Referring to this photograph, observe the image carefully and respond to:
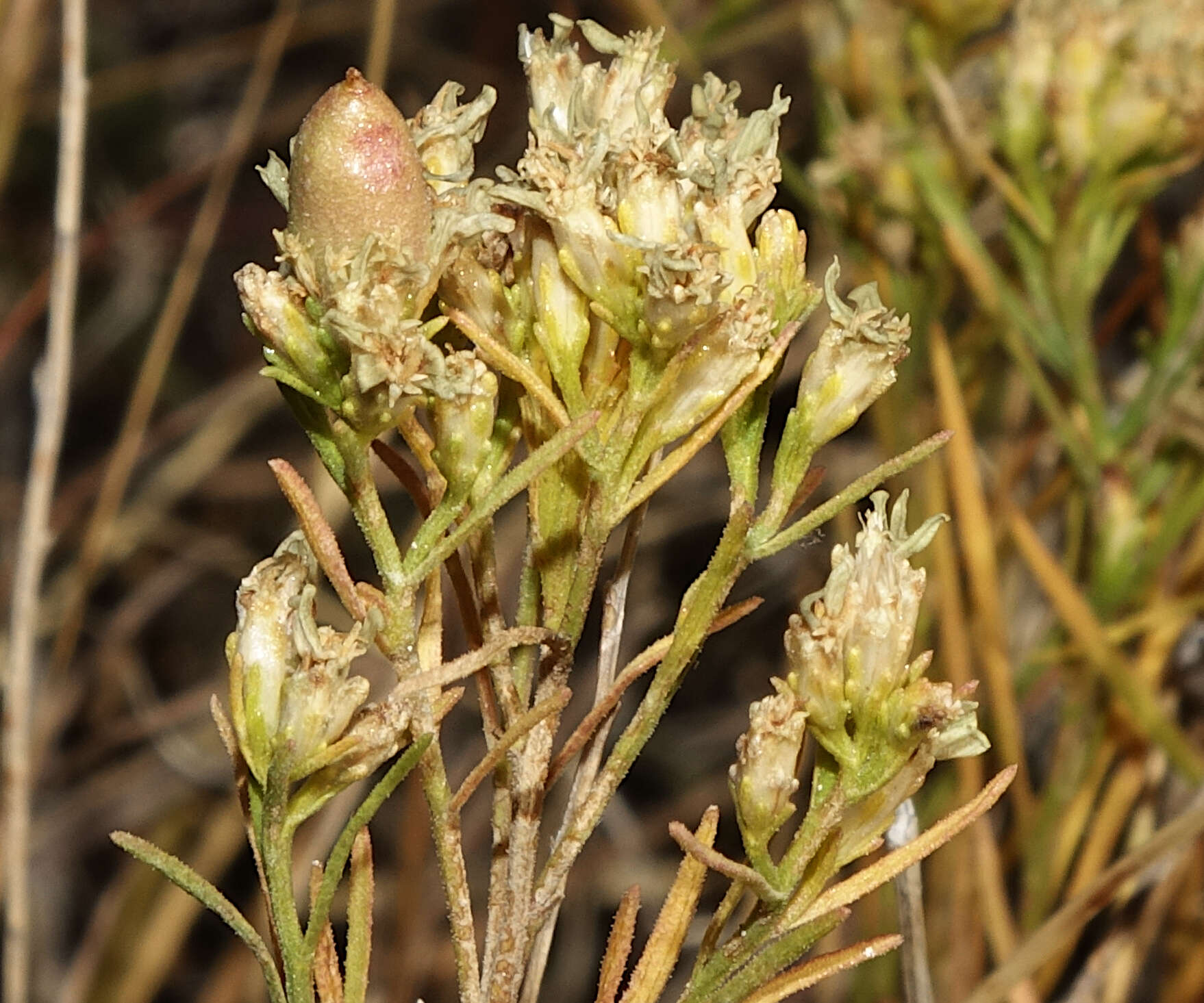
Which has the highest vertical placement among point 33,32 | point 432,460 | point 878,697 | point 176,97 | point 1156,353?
point 176,97

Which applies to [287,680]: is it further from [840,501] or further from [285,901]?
[840,501]

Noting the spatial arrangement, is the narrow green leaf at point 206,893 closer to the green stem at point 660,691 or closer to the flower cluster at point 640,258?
the green stem at point 660,691

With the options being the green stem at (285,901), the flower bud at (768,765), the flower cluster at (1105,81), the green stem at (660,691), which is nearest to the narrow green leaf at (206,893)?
the green stem at (285,901)

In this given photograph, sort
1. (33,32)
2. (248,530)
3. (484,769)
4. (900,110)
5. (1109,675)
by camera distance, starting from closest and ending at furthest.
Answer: (484,769) < (1109,675) < (900,110) < (33,32) < (248,530)

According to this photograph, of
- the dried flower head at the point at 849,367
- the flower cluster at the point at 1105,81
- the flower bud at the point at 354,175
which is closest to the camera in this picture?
the flower bud at the point at 354,175

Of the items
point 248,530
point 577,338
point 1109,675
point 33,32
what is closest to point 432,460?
point 577,338

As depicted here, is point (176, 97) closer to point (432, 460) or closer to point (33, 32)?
point (33, 32)

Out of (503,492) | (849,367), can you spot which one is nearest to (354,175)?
(503,492)

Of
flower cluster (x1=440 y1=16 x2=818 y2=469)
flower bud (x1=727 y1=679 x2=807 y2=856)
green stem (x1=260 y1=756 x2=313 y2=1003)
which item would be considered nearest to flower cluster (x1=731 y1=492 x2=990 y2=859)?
flower bud (x1=727 y1=679 x2=807 y2=856)
